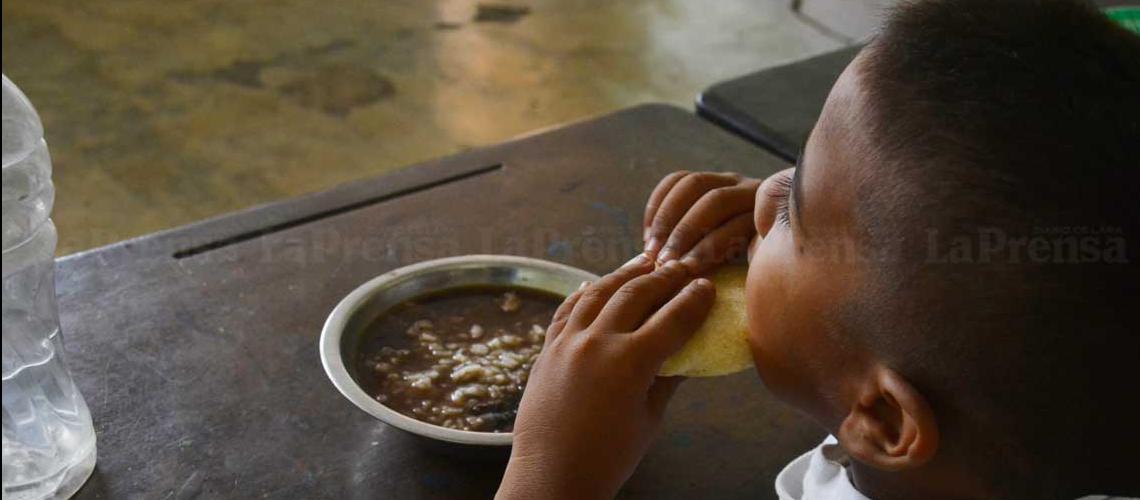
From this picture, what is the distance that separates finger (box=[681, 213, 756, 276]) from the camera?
102 centimetres

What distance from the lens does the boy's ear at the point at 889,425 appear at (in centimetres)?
75

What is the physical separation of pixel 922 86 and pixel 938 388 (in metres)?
0.19

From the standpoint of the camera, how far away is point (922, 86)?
2.31 ft

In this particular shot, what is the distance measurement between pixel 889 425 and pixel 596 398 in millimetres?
207

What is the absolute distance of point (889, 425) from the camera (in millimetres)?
797

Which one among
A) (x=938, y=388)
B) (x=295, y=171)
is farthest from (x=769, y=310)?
(x=295, y=171)

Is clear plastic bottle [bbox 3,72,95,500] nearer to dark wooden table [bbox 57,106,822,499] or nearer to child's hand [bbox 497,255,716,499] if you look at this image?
dark wooden table [bbox 57,106,822,499]

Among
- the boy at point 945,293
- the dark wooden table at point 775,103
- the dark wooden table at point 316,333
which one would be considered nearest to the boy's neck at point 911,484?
the boy at point 945,293

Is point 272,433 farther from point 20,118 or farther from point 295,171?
point 295,171

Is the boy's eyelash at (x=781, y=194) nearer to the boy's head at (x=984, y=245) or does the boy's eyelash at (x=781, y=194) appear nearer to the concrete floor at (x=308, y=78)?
the boy's head at (x=984, y=245)

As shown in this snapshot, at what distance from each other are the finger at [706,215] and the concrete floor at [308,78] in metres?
2.14

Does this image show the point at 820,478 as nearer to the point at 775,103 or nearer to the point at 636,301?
the point at 636,301

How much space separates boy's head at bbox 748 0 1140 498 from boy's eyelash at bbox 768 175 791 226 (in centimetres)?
9

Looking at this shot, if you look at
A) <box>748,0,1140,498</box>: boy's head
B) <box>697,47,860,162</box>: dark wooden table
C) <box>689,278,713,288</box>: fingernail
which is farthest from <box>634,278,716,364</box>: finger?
<box>697,47,860,162</box>: dark wooden table
